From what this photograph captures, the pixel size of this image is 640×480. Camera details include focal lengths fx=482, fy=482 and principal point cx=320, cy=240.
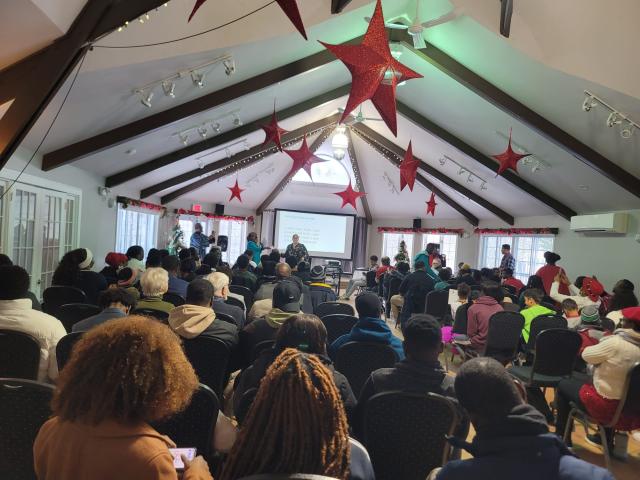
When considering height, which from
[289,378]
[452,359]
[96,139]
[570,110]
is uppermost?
[570,110]

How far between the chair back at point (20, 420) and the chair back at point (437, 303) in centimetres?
528

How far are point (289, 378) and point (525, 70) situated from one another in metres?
5.47

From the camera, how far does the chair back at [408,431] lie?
191 centimetres

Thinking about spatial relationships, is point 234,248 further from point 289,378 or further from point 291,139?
point 289,378

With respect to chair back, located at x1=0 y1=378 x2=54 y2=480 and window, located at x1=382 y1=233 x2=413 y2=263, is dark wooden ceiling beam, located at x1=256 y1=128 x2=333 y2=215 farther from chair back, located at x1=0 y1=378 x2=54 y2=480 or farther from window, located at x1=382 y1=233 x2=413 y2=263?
chair back, located at x1=0 y1=378 x2=54 y2=480

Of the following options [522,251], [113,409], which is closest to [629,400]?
[113,409]

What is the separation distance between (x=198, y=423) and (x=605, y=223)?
8.36m

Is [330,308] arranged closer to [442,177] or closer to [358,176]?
[442,177]

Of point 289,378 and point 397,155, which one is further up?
point 397,155

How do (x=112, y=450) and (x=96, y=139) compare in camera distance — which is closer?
(x=112, y=450)

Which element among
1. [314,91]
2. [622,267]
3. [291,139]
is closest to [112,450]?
[314,91]

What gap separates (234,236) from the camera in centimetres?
1536

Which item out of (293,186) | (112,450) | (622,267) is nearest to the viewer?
(112,450)

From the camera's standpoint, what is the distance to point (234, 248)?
15.3m
